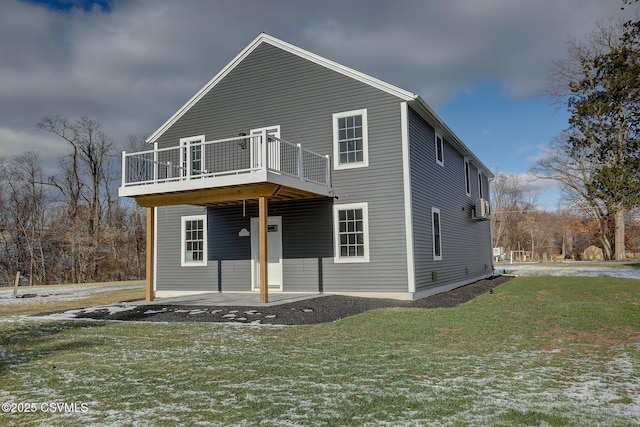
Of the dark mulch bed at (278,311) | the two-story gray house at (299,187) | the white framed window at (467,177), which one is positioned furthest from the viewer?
the white framed window at (467,177)

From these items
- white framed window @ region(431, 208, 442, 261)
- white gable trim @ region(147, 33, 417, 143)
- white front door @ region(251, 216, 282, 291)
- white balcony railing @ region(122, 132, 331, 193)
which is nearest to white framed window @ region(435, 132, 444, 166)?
white framed window @ region(431, 208, 442, 261)

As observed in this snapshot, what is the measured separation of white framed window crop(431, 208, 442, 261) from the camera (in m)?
13.6

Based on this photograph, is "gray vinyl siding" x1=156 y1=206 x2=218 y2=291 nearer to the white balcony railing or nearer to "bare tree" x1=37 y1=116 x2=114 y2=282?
the white balcony railing

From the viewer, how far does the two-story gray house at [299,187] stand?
38.4 feet

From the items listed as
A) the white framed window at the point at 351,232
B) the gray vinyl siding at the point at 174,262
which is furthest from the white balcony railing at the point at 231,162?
the gray vinyl siding at the point at 174,262

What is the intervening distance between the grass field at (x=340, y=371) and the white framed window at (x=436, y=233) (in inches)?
206

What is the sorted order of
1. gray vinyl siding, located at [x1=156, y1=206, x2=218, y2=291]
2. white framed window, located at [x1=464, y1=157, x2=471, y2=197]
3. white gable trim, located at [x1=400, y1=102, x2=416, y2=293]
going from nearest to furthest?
white gable trim, located at [x1=400, y1=102, x2=416, y2=293]
gray vinyl siding, located at [x1=156, y1=206, x2=218, y2=291]
white framed window, located at [x1=464, y1=157, x2=471, y2=197]

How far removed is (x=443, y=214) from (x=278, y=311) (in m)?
7.58

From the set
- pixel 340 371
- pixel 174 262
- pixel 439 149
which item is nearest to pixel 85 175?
pixel 174 262

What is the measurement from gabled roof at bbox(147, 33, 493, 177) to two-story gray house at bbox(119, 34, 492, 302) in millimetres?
36

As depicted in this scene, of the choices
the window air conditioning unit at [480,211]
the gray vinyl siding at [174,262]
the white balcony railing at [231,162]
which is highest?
the white balcony railing at [231,162]

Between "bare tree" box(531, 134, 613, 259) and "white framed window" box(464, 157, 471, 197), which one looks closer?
"white framed window" box(464, 157, 471, 197)

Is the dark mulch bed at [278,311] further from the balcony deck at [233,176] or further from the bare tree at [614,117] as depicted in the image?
the bare tree at [614,117]

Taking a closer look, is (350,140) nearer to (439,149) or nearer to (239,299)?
(439,149)
